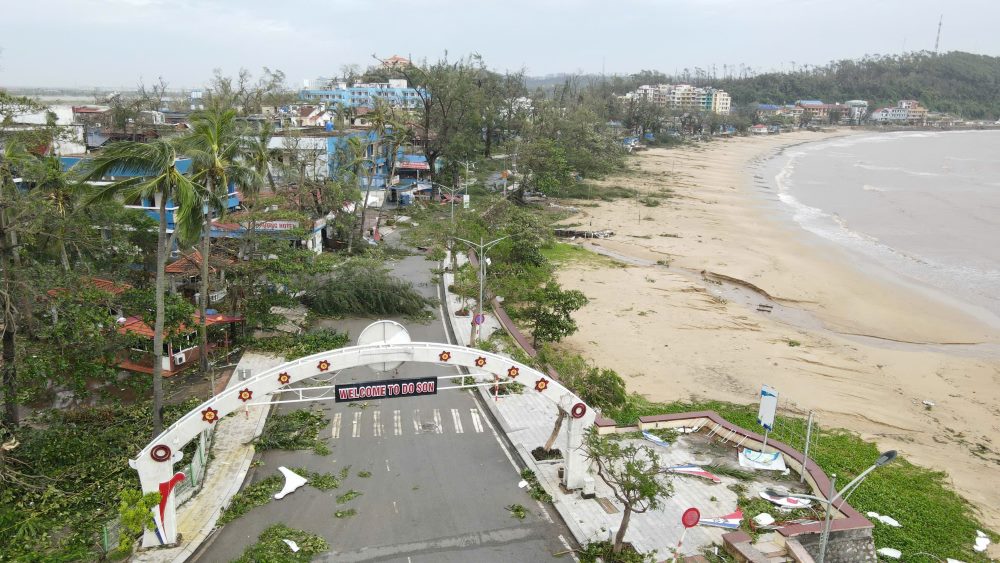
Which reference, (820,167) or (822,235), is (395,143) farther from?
(820,167)

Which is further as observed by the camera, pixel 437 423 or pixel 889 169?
pixel 889 169

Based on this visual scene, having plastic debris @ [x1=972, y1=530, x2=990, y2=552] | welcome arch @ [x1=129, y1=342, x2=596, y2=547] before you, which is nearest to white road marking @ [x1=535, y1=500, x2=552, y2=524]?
welcome arch @ [x1=129, y1=342, x2=596, y2=547]

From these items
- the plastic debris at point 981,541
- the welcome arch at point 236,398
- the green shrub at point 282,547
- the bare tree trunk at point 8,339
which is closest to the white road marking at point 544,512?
the welcome arch at point 236,398

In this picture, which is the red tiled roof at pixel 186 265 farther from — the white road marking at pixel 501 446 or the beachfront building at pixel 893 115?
the beachfront building at pixel 893 115

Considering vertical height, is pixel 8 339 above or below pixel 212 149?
below

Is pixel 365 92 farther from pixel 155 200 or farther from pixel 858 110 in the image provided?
pixel 858 110

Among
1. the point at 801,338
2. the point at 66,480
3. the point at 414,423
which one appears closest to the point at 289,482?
the point at 414,423
